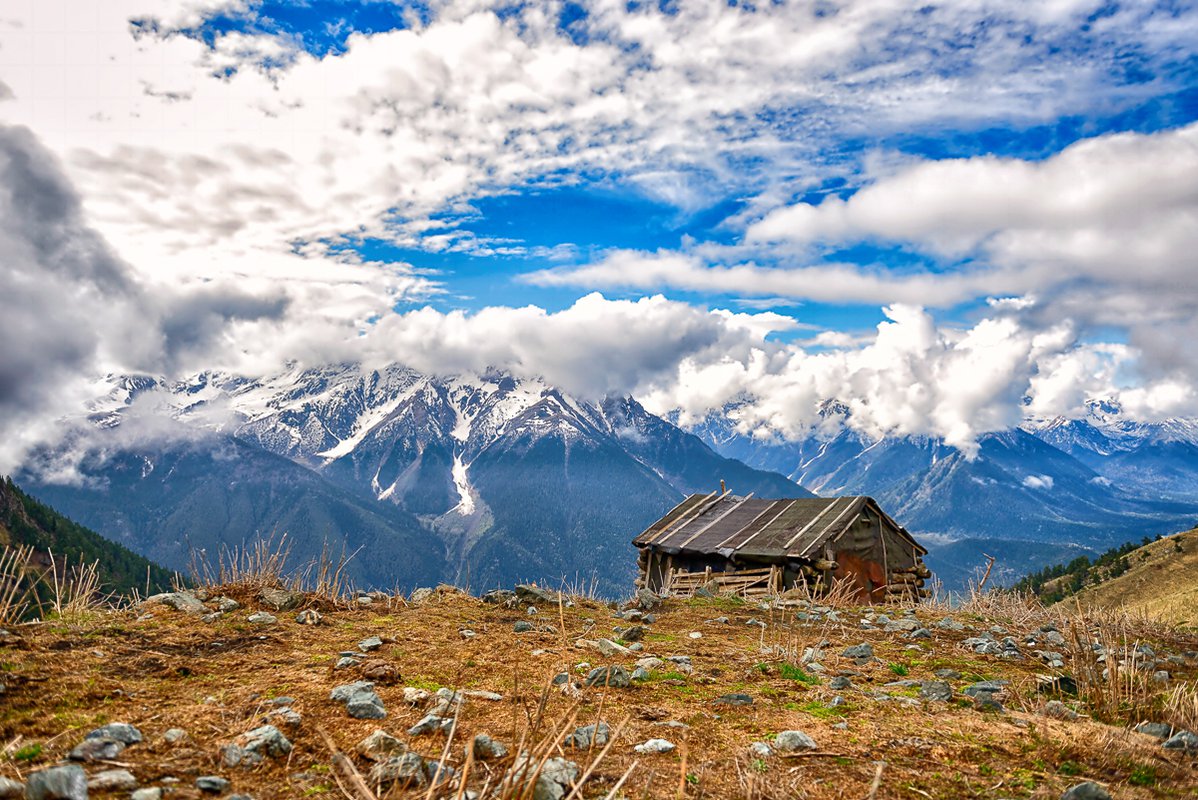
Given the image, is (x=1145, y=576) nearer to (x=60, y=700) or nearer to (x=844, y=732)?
(x=844, y=732)

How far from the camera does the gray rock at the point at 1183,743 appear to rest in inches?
211

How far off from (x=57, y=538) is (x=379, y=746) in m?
215

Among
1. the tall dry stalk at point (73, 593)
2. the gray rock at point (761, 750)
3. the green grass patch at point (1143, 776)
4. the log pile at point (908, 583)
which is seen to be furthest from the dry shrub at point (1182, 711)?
the log pile at point (908, 583)

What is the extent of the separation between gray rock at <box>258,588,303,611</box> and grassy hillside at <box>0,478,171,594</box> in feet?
582

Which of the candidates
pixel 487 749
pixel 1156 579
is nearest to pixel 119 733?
pixel 487 749

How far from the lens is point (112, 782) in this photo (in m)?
3.79

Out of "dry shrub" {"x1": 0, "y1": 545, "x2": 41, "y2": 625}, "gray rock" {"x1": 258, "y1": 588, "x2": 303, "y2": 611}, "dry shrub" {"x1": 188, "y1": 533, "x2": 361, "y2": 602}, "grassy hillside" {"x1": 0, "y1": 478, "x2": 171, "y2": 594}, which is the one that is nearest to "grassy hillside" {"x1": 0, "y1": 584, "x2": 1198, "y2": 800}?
"gray rock" {"x1": 258, "y1": 588, "x2": 303, "y2": 611}

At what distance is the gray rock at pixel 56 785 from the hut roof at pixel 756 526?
2165 cm

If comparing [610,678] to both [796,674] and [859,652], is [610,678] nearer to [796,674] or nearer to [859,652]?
[796,674]

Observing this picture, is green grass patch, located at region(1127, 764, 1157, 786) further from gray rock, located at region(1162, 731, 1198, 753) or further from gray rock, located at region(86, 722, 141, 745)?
gray rock, located at region(86, 722, 141, 745)

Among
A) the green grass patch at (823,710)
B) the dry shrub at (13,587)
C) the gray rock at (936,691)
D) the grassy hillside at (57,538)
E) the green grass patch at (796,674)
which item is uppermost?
the dry shrub at (13,587)

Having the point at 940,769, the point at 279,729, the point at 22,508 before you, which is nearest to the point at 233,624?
the point at 279,729

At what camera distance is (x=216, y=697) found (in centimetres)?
571

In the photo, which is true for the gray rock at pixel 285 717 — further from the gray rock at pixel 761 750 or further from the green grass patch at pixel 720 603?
the green grass patch at pixel 720 603
